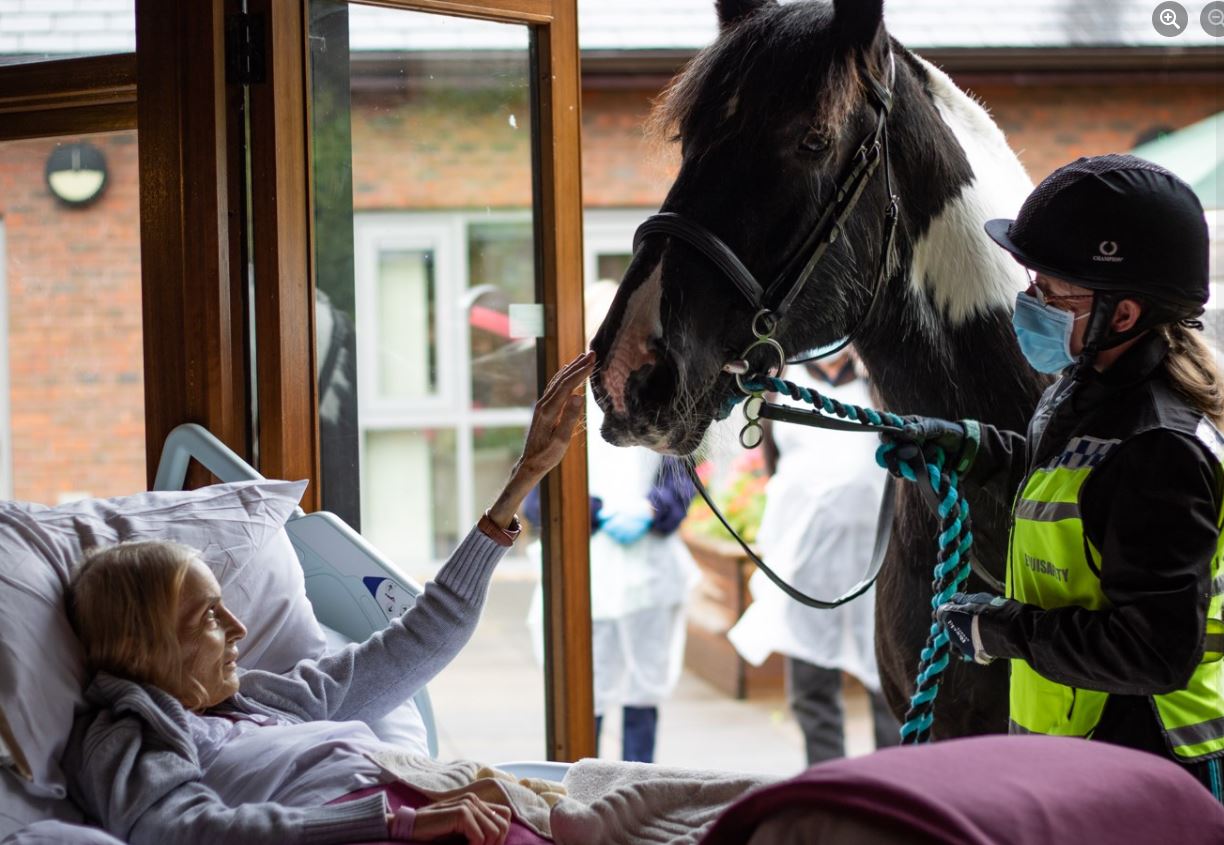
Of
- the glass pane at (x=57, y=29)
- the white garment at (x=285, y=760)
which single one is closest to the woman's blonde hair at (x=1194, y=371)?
the white garment at (x=285, y=760)

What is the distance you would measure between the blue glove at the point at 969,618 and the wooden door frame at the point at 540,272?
1008 millimetres

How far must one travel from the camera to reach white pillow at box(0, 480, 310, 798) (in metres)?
1.31

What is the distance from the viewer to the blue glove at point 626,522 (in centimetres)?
A: 374

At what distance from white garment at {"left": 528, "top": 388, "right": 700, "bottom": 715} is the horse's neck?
2173 mm

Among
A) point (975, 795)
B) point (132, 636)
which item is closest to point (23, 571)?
point (132, 636)

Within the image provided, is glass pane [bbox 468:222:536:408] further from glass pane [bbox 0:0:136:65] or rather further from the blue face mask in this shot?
the blue face mask

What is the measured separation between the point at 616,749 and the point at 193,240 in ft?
9.98

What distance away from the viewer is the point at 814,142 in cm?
150

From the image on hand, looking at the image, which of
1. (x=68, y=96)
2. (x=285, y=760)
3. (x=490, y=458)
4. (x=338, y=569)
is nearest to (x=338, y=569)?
(x=338, y=569)

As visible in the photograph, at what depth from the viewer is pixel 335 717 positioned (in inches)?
62.5

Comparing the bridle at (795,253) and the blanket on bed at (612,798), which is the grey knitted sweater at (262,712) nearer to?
the blanket on bed at (612,798)

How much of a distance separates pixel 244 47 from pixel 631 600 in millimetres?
2265

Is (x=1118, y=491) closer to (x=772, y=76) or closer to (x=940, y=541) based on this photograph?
(x=940, y=541)

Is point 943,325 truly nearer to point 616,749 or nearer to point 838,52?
point 838,52
